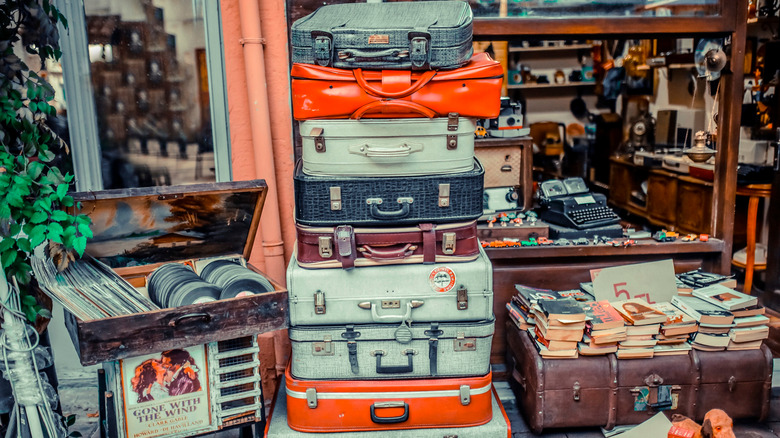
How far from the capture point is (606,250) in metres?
4.07

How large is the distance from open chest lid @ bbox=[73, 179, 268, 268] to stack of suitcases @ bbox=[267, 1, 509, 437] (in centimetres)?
32

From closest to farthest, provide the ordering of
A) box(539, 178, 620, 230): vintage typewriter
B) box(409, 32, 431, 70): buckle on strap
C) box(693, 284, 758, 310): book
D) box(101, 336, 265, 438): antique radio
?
box(101, 336, 265, 438): antique radio < box(409, 32, 431, 70): buckle on strap < box(693, 284, 758, 310): book < box(539, 178, 620, 230): vintage typewriter

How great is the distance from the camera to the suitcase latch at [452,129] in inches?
113

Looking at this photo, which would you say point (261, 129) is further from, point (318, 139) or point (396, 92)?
point (396, 92)

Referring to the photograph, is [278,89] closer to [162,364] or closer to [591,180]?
[162,364]

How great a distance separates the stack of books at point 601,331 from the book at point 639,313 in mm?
53

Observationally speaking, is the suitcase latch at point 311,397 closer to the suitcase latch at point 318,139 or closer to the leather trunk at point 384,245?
the leather trunk at point 384,245

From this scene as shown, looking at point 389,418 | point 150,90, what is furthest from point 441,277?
point 150,90

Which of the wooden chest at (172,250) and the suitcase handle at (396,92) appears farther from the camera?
the suitcase handle at (396,92)

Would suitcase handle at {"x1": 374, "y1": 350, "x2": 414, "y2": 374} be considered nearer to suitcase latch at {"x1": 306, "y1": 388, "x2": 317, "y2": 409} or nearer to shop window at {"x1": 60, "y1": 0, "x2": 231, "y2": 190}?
suitcase latch at {"x1": 306, "y1": 388, "x2": 317, "y2": 409}

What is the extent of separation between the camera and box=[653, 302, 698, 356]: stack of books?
3406mm

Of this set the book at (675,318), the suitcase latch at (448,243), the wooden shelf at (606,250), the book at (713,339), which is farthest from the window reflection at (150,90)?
the book at (713,339)

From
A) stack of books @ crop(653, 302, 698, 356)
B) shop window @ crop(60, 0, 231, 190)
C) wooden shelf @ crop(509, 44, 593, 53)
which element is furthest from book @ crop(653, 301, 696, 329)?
wooden shelf @ crop(509, 44, 593, 53)

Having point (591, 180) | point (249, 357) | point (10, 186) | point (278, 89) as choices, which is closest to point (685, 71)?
point (591, 180)
